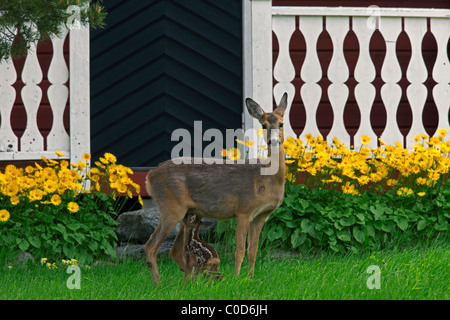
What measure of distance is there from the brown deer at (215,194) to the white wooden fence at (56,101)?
7.91 feet

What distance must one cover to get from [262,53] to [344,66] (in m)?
0.92

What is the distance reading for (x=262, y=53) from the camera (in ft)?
24.3

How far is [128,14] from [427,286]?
15.3 feet

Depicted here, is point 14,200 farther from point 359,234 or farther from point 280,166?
point 359,234

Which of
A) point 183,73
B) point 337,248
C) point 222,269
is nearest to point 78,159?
point 183,73

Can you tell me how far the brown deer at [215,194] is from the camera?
200 inches

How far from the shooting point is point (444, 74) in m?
7.61

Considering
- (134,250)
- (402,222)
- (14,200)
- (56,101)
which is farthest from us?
(56,101)

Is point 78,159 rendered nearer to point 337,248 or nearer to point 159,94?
point 159,94

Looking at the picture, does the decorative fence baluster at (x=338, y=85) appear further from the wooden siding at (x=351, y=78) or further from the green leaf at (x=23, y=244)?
the green leaf at (x=23, y=244)

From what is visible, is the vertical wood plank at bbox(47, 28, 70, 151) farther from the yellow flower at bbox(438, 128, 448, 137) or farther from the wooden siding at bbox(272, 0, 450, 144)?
the yellow flower at bbox(438, 128, 448, 137)

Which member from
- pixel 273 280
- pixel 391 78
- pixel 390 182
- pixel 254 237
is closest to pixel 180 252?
pixel 254 237

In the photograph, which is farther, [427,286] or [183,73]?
[183,73]

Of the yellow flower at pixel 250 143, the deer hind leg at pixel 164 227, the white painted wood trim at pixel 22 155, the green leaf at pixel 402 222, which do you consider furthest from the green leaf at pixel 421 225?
the white painted wood trim at pixel 22 155
